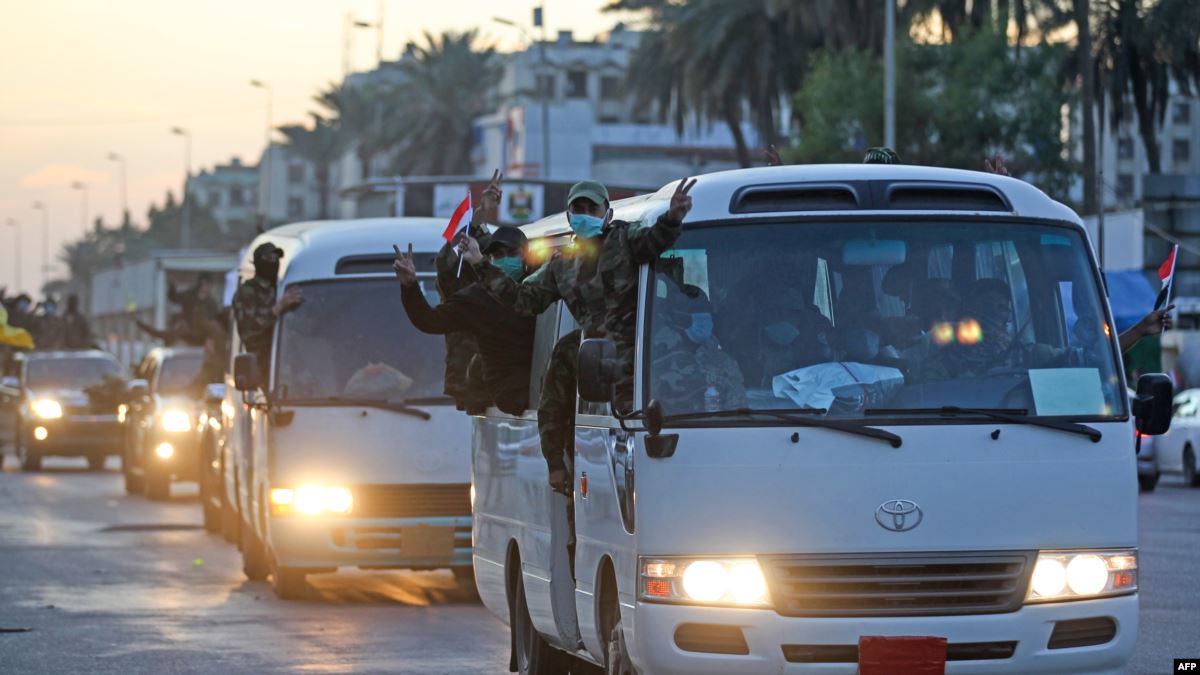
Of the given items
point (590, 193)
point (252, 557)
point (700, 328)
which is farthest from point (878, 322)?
point (252, 557)

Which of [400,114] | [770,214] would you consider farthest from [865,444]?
[400,114]

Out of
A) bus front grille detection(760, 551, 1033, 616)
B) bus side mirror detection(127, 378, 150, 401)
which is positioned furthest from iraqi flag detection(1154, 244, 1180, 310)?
bus side mirror detection(127, 378, 150, 401)

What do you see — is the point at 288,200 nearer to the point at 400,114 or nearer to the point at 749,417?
the point at 400,114

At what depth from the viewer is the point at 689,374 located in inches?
311

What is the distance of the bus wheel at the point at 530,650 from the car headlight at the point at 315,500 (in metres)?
4.94

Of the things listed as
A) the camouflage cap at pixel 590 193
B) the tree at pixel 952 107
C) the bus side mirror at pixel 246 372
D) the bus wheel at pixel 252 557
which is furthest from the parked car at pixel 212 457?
the tree at pixel 952 107

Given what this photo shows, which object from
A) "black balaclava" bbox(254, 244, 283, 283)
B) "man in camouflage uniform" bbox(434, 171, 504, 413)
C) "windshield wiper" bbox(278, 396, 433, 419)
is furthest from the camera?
"black balaclava" bbox(254, 244, 283, 283)

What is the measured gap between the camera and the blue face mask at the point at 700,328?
26.1ft

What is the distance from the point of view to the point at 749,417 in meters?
7.76

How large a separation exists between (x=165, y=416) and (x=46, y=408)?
848 centimetres

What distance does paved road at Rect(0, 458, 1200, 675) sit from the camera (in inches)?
469

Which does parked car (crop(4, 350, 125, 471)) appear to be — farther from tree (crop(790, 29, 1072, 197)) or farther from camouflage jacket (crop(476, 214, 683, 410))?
camouflage jacket (crop(476, 214, 683, 410))

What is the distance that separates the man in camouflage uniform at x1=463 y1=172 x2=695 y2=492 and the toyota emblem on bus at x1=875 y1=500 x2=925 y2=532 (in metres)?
0.97

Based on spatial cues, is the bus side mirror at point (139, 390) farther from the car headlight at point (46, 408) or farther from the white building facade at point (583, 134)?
the white building facade at point (583, 134)
